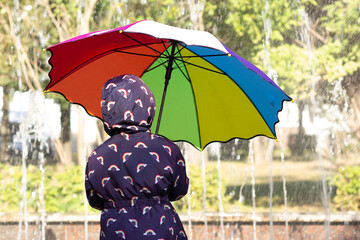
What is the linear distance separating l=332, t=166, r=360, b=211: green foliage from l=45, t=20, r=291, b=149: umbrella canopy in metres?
5.60

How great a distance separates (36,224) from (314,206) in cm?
600

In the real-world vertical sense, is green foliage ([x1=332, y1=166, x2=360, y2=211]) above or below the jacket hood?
below

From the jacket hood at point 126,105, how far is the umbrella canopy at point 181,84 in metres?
0.71

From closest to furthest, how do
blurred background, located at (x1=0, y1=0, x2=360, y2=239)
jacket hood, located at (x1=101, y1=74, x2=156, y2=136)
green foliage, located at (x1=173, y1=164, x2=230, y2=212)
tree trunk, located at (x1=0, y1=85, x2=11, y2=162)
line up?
jacket hood, located at (x1=101, y1=74, x2=156, y2=136) → green foliage, located at (x1=173, y1=164, x2=230, y2=212) → blurred background, located at (x1=0, y1=0, x2=360, y2=239) → tree trunk, located at (x1=0, y1=85, x2=11, y2=162)

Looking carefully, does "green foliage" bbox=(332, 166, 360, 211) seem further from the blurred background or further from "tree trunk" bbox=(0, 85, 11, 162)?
"tree trunk" bbox=(0, 85, 11, 162)

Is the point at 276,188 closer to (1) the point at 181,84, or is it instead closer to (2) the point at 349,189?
(2) the point at 349,189

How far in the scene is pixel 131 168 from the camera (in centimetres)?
225

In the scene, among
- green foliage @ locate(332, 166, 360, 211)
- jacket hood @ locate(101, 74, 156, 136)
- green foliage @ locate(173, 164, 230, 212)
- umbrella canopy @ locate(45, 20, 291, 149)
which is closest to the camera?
jacket hood @ locate(101, 74, 156, 136)

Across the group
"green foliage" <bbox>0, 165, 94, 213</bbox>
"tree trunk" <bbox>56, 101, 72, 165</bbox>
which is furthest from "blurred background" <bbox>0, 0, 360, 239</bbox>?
"green foliage" <bbox>0, 165, 94, 213</bbox>

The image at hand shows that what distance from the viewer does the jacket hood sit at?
7.34 ft

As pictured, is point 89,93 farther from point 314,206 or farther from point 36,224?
point 314,206

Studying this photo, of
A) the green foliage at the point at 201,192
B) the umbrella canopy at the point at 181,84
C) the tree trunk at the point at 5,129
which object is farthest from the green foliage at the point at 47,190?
the umbrella canopy at the point at 181,84

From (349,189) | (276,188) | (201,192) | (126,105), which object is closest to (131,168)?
(126,105)

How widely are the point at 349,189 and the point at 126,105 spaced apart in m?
6.88
